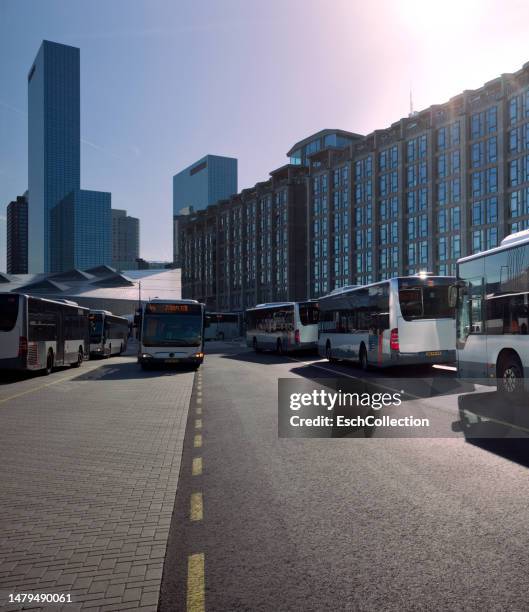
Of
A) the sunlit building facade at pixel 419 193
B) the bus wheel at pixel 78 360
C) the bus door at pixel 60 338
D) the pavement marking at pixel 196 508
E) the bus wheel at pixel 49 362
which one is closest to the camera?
the pavement marking at pixel 196 508

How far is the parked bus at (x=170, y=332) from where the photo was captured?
23.7 metres

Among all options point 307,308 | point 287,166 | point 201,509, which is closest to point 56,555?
point 201,509

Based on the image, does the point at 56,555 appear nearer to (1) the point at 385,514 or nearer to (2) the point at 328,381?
(1) the point at 385,514

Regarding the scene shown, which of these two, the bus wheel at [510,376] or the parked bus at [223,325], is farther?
the parked bus at [223,325]

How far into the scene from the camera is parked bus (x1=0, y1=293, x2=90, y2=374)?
766 inches

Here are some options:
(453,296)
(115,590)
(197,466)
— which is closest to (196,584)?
(115,590)

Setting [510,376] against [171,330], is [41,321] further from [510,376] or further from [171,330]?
[510,376]

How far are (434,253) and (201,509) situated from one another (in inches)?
2650

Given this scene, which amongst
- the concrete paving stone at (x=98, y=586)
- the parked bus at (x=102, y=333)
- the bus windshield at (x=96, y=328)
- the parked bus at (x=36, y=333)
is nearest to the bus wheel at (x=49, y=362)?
the parked bus at (x=36, y=333)

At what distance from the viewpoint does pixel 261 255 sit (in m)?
109

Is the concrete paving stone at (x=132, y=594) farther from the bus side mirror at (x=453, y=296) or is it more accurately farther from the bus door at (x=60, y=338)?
the bus door at (x=60, y=338)

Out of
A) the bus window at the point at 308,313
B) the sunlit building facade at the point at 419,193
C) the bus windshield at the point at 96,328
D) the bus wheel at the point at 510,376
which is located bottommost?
the bus wheel at the point at 510,376

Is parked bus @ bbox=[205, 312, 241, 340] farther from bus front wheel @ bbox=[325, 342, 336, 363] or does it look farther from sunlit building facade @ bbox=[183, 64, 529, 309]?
bus front wheel @ bbox=[325, 342, 336, 363]

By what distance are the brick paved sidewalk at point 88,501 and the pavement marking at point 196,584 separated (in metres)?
0.21
